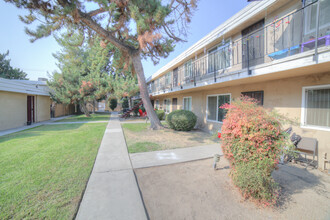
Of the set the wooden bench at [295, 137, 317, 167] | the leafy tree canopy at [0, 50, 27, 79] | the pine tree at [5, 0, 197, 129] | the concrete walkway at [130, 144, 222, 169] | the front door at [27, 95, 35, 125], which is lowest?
the concrete walkway at [130, 144, 222, 169]

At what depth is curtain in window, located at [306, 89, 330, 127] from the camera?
13.2 feet

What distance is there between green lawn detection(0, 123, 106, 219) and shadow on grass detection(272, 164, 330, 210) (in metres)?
3.73

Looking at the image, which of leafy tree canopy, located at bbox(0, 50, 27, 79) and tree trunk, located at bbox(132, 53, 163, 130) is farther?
leafy tree canopy, located at bbox(0, 50, 27, 79)

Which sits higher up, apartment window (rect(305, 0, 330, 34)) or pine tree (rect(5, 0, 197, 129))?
pine tree (rect(5, 0, 197, 129))

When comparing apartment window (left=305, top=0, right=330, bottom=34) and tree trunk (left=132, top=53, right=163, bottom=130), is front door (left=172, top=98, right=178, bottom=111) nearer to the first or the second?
tree trunk (left=132, top=53, right=163, bottom=130)

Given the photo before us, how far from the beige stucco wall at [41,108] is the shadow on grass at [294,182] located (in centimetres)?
1770

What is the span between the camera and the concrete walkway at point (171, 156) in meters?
4.26

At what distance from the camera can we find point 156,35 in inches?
270

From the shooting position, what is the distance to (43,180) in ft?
10.4

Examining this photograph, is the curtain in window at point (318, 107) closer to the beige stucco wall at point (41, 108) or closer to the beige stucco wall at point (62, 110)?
the beige stucco wall at point (41, 108)

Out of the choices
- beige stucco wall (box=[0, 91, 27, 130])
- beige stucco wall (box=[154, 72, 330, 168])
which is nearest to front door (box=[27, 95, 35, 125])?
beige stucco wall (box=[0, 91, 27, 130])

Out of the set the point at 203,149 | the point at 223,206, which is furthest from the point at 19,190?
the point at 203,149

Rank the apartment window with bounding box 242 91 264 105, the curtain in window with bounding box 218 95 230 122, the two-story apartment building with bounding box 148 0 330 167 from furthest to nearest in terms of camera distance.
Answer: the curtain in window with bounding box 218 95 230 122
the apartment window with bounding box 242 91 264 105
the two-story apartment building with bounding box 148 0 330 167

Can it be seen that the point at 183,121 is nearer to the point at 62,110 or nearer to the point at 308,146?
the point at 308,146
